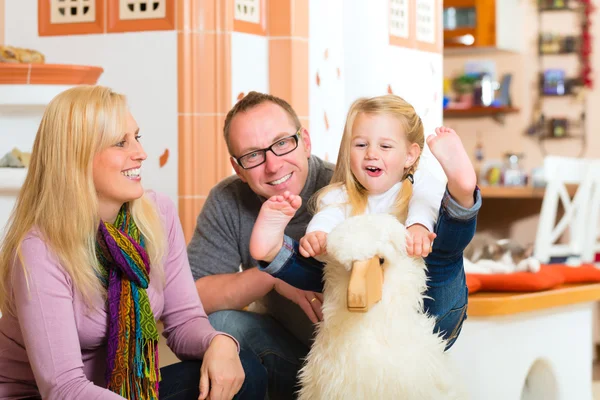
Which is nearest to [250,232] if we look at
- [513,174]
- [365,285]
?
[365,285]

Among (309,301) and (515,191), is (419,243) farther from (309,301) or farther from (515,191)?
(515,191)

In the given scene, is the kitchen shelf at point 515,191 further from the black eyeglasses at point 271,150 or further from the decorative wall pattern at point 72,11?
the black eyeglasses at point 271,150

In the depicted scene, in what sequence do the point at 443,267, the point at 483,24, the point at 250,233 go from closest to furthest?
the point at 443,267, the point at 250,233, the point at 483,24

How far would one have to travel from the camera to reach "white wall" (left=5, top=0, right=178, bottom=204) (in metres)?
2.78

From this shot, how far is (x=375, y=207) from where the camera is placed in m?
1.54

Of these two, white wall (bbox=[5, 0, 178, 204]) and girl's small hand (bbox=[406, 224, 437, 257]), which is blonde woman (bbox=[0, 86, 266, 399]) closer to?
girl's small hand (bbox=[406, 224, 437, 257])

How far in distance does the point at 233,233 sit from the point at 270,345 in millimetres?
280

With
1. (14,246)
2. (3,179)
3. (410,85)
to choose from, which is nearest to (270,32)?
(410,85)

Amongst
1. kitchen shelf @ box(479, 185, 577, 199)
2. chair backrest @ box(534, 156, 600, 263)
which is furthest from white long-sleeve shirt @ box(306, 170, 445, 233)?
kitchen shelf @ box(479, 185, 577, 199)

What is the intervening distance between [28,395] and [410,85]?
7.65ft

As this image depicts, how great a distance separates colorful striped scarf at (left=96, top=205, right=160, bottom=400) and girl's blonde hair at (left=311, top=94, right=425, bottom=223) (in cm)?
39

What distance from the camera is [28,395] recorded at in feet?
5.13

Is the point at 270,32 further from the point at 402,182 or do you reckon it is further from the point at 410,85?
the point at 402,182

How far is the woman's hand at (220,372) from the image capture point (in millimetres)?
1521
